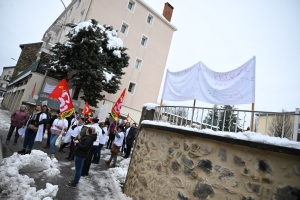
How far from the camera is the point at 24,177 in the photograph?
14.9 feet

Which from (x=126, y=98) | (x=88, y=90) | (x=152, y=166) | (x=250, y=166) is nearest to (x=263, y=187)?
(x=250, y=166)

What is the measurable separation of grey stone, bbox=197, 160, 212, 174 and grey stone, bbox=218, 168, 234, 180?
22cm

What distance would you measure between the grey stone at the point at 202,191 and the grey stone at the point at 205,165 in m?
0.25

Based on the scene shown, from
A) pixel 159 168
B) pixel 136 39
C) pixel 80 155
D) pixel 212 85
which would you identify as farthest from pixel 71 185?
pixel 136 39

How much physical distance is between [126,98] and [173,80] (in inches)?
650

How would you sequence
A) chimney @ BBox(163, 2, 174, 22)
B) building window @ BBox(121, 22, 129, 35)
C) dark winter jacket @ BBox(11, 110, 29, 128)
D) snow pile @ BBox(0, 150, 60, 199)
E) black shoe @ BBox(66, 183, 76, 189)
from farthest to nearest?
chimney @ BBox(163, 2, 174, 22) < building window @ BBox(121, 22, 129, 35) < dark winter jacket @ BBox(11, 110, 29, 128) < black shoe @ BBox(66, 183, 76, 189) < snow pile @ BBox(0, 150, 60, 199)

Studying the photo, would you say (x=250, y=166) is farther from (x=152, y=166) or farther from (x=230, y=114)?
(x=152, y=166)

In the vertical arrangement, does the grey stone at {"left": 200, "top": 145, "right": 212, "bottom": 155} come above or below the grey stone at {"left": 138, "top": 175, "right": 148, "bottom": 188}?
above

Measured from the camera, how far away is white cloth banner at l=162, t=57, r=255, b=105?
4.56 metres

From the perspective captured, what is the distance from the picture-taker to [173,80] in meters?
6.22

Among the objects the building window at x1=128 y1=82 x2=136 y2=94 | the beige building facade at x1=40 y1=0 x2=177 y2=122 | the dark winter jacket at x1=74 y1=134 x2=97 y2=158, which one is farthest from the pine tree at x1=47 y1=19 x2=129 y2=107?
the dark winter jacket at x1=74 y1=134 x2=97 y2=158

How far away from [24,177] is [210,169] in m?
4.17

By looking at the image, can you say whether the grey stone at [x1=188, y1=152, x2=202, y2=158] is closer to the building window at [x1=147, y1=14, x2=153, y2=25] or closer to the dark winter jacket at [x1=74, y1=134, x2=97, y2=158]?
the dark winter jacket at [x1=74, y1=134, x2=97, y2=158]

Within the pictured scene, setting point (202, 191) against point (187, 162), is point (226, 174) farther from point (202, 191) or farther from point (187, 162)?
point (187, 162)
